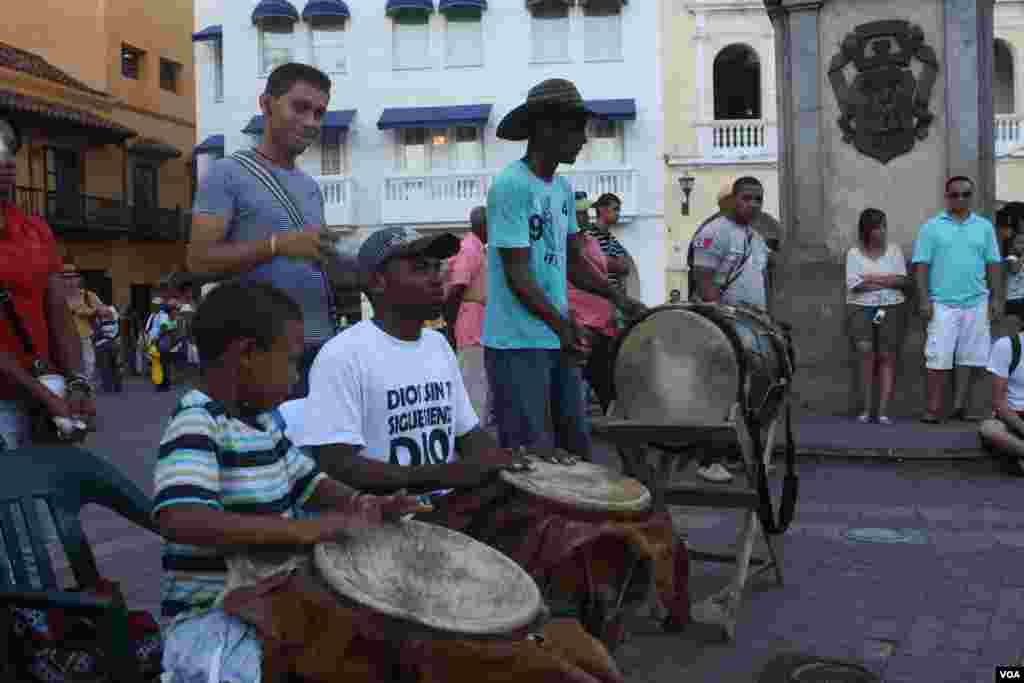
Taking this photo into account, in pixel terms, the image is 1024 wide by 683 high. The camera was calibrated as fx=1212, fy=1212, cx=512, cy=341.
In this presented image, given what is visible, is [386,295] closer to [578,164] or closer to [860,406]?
[860,406]

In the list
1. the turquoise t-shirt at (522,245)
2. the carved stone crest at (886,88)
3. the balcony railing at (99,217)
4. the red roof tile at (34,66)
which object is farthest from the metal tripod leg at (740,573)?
the red roof tile at (34,66)

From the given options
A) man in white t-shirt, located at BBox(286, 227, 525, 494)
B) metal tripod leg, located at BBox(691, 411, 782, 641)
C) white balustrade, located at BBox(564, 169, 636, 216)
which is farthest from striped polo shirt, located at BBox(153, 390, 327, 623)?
white balustrade, located at BBox(564, 169, 636, 216)

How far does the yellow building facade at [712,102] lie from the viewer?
3362cm

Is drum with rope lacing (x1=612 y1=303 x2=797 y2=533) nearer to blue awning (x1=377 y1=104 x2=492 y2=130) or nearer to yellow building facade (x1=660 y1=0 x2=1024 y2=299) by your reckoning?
yellow building facade (x1=660 y1=0 x2=1024 y2=299)

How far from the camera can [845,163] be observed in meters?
10.3

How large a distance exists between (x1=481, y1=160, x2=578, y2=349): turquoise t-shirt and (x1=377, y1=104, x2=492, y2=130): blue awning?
2904 centimetres

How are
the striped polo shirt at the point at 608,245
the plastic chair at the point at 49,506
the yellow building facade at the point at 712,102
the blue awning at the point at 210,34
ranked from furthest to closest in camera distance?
the blue awning at the point at 210,34, the yellow building facade at the point at 712,102, the striped polo shirt at the point at 608,245, the plastic chair at the point at 49,506

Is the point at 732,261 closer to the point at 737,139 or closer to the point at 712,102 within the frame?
the point at 737,139

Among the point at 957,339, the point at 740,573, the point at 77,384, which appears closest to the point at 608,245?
the point at 957,339

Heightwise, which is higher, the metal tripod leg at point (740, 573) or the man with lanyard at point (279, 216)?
the man with lanyard at point (279, 216)

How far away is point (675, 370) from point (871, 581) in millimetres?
1344

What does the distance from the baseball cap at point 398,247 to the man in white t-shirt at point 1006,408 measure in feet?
18.3

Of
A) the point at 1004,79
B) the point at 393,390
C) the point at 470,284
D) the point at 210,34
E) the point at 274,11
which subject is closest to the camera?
the point at 393,390

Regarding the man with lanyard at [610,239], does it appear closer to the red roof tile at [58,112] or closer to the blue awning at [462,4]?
the blue awning at [462,4]
